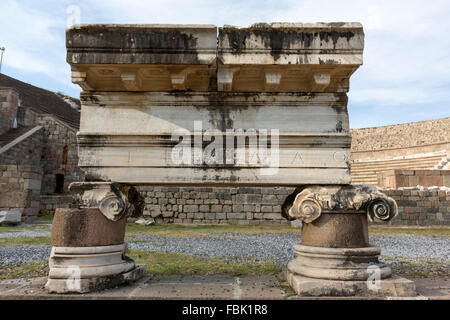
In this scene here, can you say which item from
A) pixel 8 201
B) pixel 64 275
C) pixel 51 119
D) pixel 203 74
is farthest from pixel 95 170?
pixel 51 119

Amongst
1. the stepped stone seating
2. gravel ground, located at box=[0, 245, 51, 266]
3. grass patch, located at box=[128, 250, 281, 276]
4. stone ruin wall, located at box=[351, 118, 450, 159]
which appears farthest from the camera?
stone ruin wall, located at box=[351, 118, 450, 159]

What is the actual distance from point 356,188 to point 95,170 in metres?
2.73

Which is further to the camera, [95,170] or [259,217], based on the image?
[259,217]

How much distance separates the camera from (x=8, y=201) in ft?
40.0

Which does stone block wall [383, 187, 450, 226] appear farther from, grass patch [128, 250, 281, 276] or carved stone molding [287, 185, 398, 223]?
carved stone molding [287, 185, 398, 223]

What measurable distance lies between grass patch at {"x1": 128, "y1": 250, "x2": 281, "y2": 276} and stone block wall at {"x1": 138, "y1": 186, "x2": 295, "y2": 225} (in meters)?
9.01

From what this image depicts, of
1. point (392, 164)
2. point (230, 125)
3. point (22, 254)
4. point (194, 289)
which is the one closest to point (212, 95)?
point (230, 125)

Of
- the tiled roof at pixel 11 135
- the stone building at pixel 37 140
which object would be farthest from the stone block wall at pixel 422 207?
the tiled roof at pixel 11 135

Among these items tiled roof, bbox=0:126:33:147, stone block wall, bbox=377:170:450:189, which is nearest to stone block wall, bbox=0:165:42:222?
tiled roof, bbox=0:126:33:147

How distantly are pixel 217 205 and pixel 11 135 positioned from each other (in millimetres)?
14042

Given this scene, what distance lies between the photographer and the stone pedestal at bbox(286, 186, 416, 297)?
2.82 m
